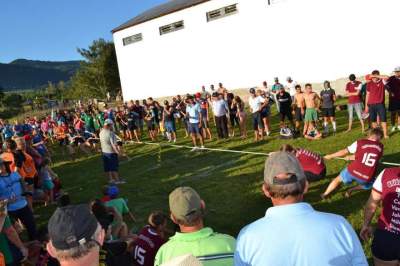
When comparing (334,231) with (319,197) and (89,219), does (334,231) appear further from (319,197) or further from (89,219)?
(319,197)

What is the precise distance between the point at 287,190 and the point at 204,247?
2.97 ft

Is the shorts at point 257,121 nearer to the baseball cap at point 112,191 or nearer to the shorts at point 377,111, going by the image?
the shorts at point 377,111

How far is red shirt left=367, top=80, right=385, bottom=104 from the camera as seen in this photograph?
12078mm

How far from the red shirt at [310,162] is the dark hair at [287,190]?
6.33 m

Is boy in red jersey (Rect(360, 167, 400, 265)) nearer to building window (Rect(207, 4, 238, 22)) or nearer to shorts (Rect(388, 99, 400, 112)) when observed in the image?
shorts (Rect(388, 99, 400, 112))

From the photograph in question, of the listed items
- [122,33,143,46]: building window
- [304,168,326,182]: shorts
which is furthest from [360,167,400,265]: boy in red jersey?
[122,33,143,46]: building window

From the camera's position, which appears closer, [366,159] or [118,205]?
[366,159]

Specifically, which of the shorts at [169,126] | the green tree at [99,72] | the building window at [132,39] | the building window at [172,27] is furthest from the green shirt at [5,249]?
the green tree at [99,72]

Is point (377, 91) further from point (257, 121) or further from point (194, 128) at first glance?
point (194, 128)

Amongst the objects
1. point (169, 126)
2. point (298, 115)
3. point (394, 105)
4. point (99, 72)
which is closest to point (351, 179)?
point (394, 105)

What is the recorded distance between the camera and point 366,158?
23.6 feet

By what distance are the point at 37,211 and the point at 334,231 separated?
9.24m

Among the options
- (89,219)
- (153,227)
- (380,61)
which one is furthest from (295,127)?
(89,219)

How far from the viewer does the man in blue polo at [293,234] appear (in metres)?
2.24
